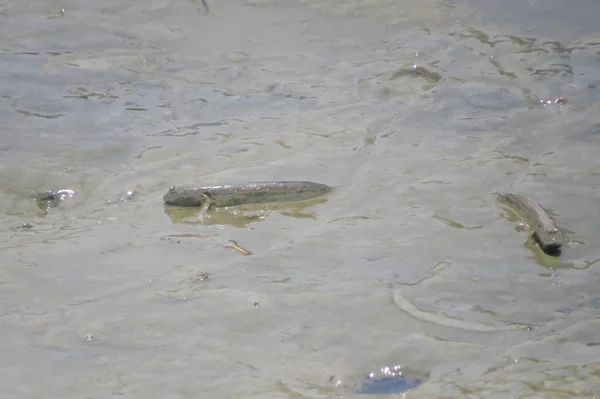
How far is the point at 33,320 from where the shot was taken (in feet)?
13.8

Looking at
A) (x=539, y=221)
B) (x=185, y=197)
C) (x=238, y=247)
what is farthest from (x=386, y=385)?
(x=185, y=197)

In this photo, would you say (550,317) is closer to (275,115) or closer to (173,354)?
(173,354)

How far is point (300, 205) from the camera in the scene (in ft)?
18.0

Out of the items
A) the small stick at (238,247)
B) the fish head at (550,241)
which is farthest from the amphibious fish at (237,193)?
the fish head at (550,241)

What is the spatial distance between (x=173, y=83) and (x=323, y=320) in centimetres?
407

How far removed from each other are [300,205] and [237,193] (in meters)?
0.43

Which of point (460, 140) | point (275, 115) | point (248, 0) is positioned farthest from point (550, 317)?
point (248, 0)

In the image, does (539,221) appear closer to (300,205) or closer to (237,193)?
(300,205)

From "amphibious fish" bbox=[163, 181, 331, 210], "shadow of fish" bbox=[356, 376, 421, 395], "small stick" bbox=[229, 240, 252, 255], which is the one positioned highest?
"shadow of fish" bbox=[356, 376, 421, 395]

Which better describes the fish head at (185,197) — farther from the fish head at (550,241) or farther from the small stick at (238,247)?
the fish head at (550,241)

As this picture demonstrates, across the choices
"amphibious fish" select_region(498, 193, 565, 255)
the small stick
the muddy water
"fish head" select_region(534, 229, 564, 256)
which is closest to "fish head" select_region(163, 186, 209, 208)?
the muddy water

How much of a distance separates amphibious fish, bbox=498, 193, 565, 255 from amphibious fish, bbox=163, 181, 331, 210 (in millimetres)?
1337

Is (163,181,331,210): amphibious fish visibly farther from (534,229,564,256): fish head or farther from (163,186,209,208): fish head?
(534,229,564,256): fish head

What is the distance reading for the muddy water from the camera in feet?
12.6
